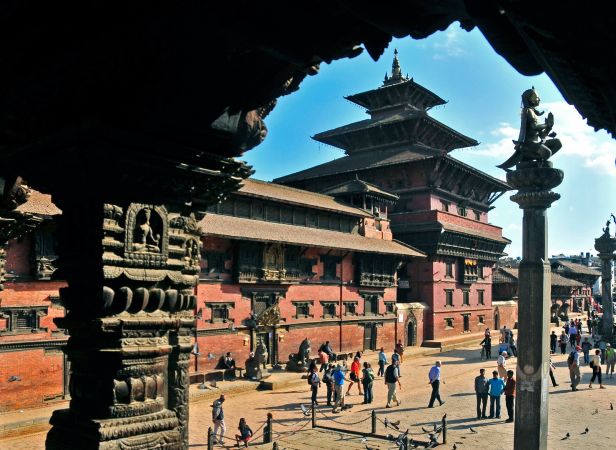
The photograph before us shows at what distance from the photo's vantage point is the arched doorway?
1494 inches

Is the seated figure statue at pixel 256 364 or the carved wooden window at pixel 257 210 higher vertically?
the carved wooden window at pixel 257 210

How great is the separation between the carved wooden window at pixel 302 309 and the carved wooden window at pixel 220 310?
453cm

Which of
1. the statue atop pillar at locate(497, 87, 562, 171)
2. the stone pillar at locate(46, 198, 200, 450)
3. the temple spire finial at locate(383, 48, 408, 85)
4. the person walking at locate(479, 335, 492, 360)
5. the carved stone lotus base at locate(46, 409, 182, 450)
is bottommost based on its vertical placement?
the person walking at locate(479, 335, 492, 360)

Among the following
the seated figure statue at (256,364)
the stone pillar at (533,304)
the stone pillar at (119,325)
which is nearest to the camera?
the stone pillar at (119,325)

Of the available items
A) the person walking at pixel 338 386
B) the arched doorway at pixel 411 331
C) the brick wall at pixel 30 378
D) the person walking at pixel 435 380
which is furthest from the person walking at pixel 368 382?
the arched doorway at pixel 411 331

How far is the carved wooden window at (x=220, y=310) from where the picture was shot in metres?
24.4

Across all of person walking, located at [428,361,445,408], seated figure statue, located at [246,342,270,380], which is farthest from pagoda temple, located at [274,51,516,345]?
person walking, located at [428,361,445,408]

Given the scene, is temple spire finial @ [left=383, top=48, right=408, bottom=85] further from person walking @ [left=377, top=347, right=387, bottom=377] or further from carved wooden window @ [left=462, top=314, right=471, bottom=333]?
person walking @ [left=377, top=347, right=387, bottom=377]

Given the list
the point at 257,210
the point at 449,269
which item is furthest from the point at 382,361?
the point at 449,269

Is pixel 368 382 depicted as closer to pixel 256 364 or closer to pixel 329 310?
pixel 256 364

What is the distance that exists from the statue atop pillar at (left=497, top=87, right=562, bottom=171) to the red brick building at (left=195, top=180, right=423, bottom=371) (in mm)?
14408

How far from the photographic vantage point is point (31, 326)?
18.2 m

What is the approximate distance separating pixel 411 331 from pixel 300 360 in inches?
546

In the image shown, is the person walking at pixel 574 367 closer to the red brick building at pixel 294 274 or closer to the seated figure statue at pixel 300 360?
the seated figure statue at pixel 300 360
